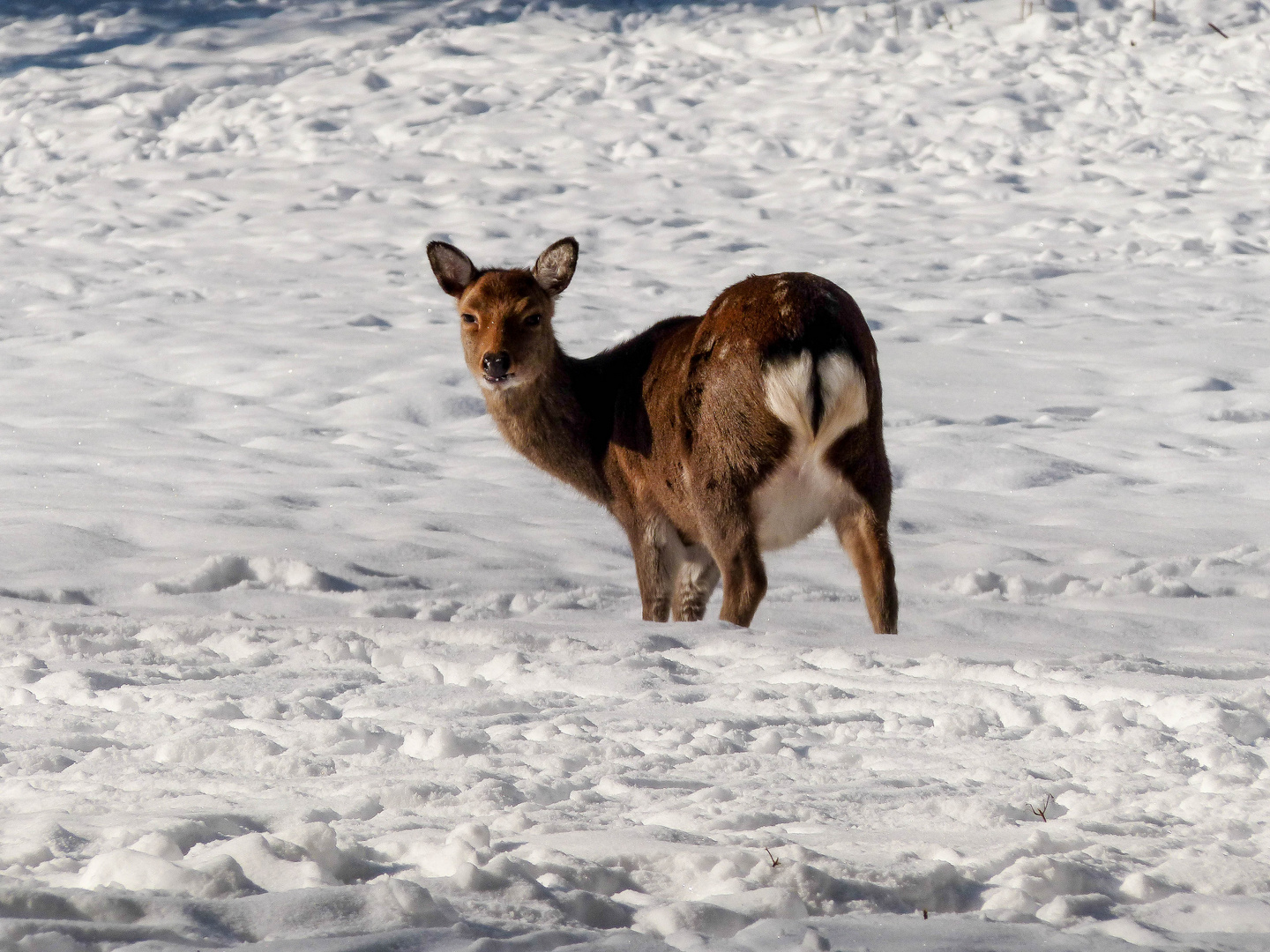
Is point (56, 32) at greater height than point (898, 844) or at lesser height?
greater

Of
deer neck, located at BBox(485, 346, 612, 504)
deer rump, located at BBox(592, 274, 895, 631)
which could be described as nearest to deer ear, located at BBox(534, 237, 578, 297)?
deer neck, located at BBox(485, 346, 612, 504)

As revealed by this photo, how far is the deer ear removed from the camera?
627cm

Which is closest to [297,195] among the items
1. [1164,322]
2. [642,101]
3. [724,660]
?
[642,101]

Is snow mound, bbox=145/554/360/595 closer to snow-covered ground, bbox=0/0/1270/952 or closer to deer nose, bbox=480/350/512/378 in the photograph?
snow-covered ground, bbox=0/0/1270/952

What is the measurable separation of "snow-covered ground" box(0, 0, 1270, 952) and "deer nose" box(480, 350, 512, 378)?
884mm

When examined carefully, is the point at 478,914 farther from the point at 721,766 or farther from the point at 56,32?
the point at 56,32

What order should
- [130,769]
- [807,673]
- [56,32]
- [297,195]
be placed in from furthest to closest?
1. [56,32]
2. [297,195]
3. [807,673]
4. [130,769]

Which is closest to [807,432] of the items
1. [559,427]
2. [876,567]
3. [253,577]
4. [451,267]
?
[876,567]

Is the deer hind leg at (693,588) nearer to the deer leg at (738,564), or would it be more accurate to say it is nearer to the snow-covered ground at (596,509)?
the snow-covered ground at (596,509)

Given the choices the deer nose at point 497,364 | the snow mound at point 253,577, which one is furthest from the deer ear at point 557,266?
the snow mound at point 253,577

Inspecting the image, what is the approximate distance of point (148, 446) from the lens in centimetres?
845

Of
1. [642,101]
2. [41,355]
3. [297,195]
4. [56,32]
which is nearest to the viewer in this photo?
[41,355]

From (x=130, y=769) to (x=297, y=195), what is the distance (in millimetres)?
12795

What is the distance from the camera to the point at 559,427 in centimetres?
603
